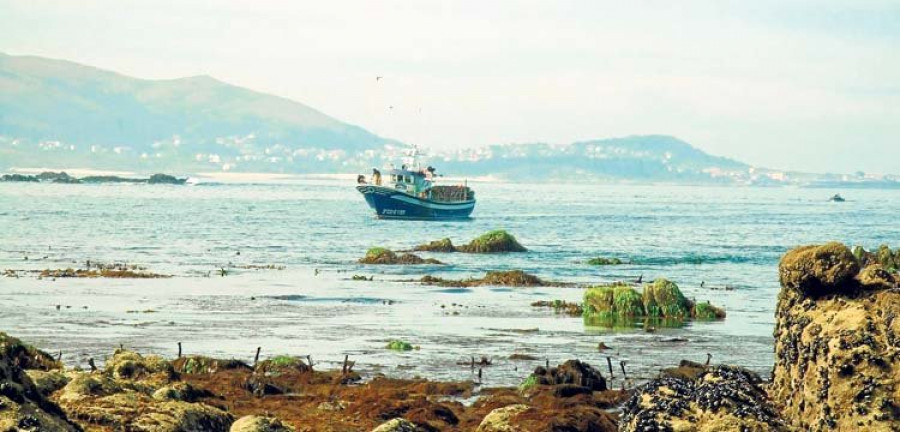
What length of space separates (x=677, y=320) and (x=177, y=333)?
53.0 feet

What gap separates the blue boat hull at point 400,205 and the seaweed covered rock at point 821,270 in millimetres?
114987

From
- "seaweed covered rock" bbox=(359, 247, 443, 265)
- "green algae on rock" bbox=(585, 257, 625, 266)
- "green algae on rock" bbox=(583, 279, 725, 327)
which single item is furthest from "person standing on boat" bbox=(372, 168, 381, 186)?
"green algae on rock" bbox=(583, 279, 725, 327)

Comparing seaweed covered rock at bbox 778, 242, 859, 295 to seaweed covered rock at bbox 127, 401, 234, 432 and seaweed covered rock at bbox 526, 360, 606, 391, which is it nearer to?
seaweed covered rock at bbox 127, 401, 234, 432

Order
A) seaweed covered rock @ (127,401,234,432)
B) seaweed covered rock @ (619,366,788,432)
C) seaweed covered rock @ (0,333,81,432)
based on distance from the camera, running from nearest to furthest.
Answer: seaweed covered rock @ (0,333,81,432) < seaweed covered rock @ (619,366,788,432) < seaweed covered rock @ (127,401,234,432)

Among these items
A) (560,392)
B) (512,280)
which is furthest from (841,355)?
(512,280)

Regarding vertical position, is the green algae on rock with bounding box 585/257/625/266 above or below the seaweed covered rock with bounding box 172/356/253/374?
below

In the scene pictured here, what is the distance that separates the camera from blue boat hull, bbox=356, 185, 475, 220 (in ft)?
427

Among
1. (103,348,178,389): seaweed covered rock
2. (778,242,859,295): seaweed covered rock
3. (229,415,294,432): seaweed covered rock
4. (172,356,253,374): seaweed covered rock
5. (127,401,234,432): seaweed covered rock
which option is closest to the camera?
(778,242,859,295): seaweed covered rock

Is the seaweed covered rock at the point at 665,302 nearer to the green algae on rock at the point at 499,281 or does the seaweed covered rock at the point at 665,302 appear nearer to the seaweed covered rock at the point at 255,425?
the green algae on rock at the point at 499,281

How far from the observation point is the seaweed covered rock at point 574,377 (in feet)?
88.7

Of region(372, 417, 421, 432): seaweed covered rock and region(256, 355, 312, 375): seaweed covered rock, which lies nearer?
region(372, 417, 421, 432): seaweed covered rock

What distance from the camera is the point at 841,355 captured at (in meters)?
13.5

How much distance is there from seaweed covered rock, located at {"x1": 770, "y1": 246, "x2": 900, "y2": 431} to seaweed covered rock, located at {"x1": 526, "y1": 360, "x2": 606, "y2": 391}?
12.1 m

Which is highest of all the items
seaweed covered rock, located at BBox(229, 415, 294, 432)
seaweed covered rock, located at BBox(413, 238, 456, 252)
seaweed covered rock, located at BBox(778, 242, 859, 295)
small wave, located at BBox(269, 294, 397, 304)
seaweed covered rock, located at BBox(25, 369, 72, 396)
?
seaweed covered rock, located at BBox(778, 242, 859, 295)
